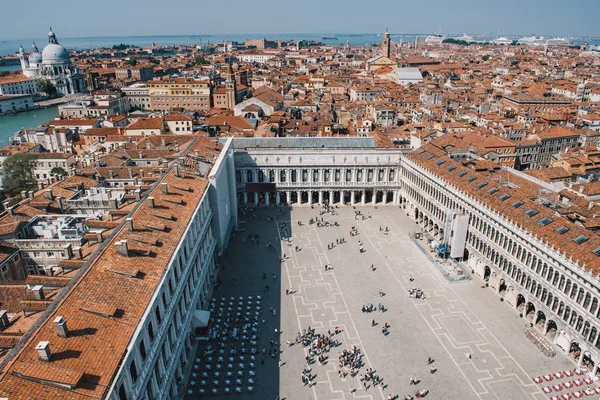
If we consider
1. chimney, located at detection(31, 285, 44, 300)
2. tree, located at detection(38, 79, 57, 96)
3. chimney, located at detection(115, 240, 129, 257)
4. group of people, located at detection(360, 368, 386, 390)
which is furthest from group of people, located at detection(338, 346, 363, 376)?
tree, located at detection(38, 79, 57, 96)

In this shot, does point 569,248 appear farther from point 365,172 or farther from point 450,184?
point 365,172

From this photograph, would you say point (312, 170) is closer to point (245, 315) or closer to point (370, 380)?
point (245, 315)

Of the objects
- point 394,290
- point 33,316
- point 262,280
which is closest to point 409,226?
point 394,290

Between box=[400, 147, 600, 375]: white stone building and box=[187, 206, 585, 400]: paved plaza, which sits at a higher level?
box=[400, 147, 600, 375]: white stone building

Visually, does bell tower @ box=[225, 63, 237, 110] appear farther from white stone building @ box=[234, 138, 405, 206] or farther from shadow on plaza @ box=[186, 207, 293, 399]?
shadow on plaza @ box=[186, 207, 293, 399]

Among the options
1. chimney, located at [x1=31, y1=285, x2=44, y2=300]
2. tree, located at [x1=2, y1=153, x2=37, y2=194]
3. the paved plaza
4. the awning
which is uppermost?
chimney, located at [x1=31, y1=285, x2=44, y2=300]

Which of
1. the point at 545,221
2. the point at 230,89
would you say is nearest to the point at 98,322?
the point at 545,221

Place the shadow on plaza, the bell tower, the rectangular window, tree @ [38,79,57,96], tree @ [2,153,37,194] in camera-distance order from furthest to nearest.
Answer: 1. tree @ [38,79,57,96]
2. the bell tower
3. tree @ [2,153,37,194]
4. the shadow on plaza
5. the rectangular window

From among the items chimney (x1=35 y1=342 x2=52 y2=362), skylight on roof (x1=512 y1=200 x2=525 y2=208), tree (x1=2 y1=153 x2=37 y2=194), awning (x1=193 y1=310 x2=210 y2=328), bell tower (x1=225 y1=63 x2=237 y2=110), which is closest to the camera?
chimney (x1=35 y1=342 x2=52 y2=362)
